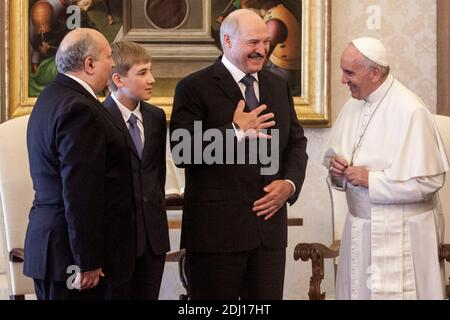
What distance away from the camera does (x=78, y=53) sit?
326cm

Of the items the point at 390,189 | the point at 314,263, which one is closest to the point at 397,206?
the point at 390,189

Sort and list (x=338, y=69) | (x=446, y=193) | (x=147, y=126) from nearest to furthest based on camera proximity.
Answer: (x=147, y=126), (x=446, y=193), (x=338, y=69)

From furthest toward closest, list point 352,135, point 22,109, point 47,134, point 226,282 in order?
point 22,109 < point 352,135 < point 226,282 < point 47,134

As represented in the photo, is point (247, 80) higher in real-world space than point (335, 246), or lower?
higher

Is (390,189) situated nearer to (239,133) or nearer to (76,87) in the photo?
(239,133)

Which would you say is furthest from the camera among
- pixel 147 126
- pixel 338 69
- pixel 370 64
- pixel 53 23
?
pixel 338 69

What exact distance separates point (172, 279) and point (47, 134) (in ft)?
9.29

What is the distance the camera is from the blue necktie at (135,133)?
359cm

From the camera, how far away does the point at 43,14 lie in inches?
216

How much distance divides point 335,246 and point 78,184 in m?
2.05

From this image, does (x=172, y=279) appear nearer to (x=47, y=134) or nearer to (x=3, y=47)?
(x=3, y=47)

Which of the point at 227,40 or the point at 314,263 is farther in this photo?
the point at 314,263

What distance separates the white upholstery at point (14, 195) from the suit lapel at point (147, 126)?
117 centimetres
